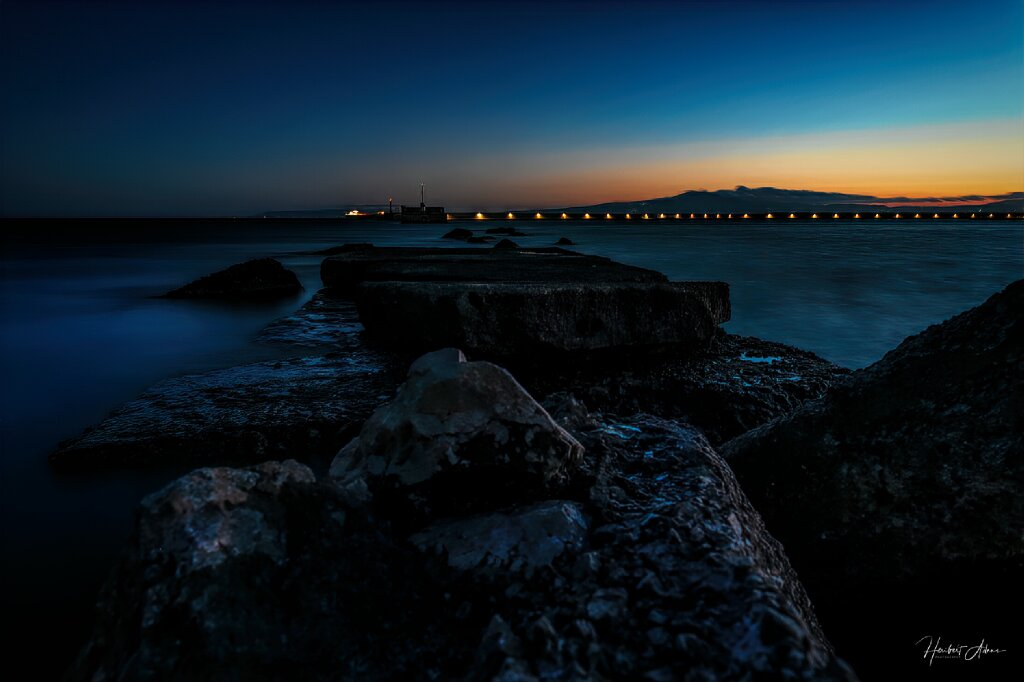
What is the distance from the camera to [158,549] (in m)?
1.03

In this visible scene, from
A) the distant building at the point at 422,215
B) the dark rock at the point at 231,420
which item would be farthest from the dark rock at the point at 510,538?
the distant building at the point at 422,215

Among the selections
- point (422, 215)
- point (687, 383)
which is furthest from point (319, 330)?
point (422, 215)

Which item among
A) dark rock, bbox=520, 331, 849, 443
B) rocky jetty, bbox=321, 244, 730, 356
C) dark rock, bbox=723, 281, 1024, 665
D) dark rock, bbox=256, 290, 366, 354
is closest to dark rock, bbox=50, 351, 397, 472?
rocky jetty, bbox=321, 244, 730, 356

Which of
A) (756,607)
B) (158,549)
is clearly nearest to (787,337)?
(756,607)

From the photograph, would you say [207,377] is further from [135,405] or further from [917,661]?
[917,661]

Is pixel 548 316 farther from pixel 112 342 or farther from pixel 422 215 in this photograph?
pixel 422 215

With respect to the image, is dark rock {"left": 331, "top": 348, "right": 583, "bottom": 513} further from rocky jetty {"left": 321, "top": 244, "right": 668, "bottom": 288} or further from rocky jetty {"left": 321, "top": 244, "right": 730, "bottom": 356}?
rocky jetty {"left": 321, "top": 244, "right": 668, "bottom": 288}

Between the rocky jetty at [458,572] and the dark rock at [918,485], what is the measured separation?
1.72 ft

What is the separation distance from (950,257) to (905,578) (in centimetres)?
2000

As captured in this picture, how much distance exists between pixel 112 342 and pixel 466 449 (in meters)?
5.59

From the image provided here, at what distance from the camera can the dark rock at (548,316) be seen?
302cm
